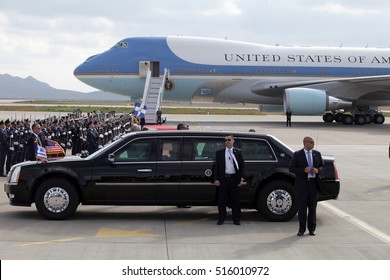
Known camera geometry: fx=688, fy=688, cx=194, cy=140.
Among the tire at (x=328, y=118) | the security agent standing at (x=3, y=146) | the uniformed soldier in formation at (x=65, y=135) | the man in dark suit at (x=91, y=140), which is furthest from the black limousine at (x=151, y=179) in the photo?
the tire at (x=328, y=118)

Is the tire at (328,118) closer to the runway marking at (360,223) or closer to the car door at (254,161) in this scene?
the runway marking at (360,223)

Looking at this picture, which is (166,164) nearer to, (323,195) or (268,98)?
(323,195)

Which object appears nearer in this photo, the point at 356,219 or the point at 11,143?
the point at 356,219

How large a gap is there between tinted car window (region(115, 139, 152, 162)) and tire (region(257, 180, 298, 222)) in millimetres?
1960

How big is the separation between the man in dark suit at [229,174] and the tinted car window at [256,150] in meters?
0.55

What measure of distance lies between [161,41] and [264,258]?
102ft

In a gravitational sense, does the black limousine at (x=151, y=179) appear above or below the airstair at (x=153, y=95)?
below

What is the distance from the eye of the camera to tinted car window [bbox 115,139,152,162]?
11.2 m

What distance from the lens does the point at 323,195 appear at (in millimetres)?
11273

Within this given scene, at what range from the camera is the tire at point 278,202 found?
36.3 ft

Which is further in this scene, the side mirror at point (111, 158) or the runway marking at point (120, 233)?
the side mirror at point (111, 158)
